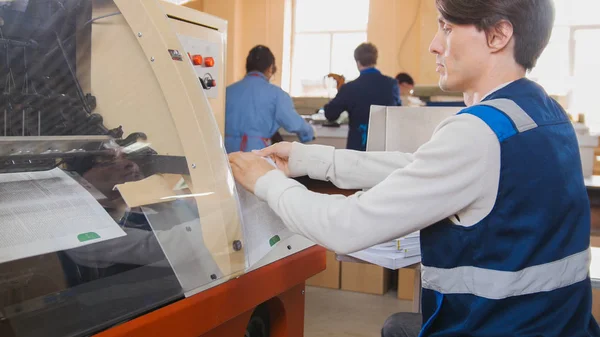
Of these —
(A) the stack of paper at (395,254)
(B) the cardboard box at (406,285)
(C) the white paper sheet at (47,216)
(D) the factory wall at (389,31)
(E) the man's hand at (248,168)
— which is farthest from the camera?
(D) the factory wall at (389,31)

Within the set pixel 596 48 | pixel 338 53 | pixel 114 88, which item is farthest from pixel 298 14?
pixel 114 88

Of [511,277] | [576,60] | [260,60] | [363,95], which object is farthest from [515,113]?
[576,60]

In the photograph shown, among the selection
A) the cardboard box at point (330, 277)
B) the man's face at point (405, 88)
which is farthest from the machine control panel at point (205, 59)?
the man's face at point (405, 88)

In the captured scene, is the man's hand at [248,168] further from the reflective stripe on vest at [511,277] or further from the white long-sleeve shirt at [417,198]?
the reflective stripe on vest at [511,277]

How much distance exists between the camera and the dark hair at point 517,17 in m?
0.94

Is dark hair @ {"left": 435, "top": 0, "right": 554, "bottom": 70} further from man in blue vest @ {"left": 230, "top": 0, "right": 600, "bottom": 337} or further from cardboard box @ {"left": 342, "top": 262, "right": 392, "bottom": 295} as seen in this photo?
cardboard box @ {"left": 342, "top": 262, "right": 392, "bottom": 295}

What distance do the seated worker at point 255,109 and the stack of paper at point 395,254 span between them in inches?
74.7

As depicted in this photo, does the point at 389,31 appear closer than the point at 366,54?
No

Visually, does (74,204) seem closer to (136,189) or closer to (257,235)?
(136,189)

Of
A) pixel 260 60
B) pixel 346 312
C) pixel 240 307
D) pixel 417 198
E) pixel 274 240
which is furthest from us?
pixel 260 60

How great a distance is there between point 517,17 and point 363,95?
2834mm

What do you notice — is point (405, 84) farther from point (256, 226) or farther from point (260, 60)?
point (256, 226)

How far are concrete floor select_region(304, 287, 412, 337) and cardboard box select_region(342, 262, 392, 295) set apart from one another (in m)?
0.04

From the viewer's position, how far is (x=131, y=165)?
3.53 feet
